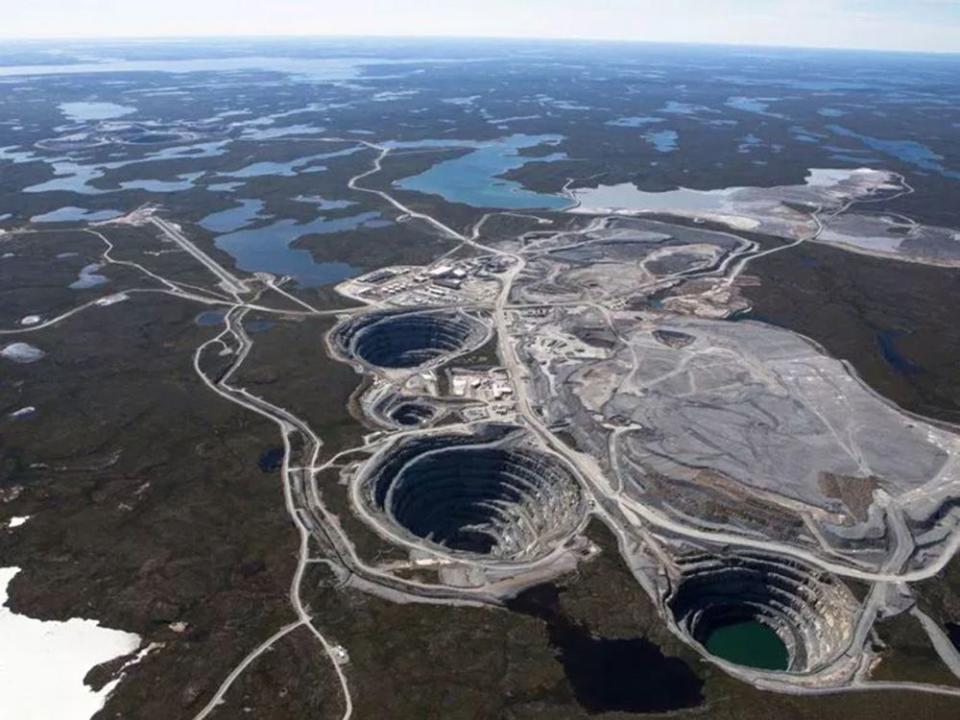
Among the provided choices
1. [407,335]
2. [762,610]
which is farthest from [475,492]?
[407,335]

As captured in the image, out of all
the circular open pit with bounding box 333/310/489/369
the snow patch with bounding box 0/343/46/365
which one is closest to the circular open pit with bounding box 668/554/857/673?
the circular open pit with bounding box 333/310/489/369

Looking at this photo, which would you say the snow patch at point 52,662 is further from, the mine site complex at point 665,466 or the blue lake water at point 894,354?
the blue lake water at point 894,354

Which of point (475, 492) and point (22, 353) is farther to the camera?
point (22, 353)

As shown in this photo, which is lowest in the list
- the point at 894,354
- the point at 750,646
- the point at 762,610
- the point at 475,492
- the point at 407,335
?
the point at 750,646

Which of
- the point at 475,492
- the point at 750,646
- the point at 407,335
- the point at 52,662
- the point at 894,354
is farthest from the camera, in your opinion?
the point at 407,335

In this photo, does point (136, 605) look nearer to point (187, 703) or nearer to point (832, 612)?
point (187, 703)

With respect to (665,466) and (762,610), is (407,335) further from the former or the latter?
(762,610)
